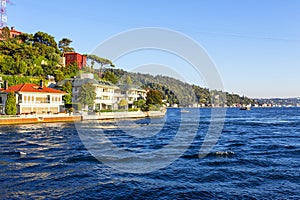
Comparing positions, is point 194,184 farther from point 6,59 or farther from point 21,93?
point 6,59

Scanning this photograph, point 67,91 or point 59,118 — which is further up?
point 67,91

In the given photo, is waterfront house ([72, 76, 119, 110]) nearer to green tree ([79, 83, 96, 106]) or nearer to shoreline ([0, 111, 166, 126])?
green tree ([79, 83, 96, 106])

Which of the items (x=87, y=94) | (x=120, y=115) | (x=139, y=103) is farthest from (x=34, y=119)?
(x=139, y=103)

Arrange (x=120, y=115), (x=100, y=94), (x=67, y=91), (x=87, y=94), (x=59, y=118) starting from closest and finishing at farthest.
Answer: (x=59, y=118) < (x=87, y=94) < (x=67, y=91) < (x=120, y=115) < (x=100, y=94)

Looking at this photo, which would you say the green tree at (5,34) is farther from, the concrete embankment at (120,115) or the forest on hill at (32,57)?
the concrete embankment at (120,115)

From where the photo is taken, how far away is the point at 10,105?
47375 millimetres

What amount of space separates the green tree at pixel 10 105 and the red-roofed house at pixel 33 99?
2881mm

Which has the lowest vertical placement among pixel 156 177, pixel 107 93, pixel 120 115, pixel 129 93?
pixel 156 177

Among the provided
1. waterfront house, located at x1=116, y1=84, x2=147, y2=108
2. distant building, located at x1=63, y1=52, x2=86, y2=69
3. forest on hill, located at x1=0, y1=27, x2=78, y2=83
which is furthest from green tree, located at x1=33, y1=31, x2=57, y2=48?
waterfront house, located at x1=116, y1=84, x2=147, y2=108

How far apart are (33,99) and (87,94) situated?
1130 cm

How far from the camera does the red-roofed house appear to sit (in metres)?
51.6

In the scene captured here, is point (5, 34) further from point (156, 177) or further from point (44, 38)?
point (156, 177)

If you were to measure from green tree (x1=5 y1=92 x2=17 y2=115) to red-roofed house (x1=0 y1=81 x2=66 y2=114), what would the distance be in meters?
2.88

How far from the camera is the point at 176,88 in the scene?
639ft
